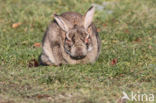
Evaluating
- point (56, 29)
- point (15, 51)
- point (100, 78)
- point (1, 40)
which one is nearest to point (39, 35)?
point (1, 40)

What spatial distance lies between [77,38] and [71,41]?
14 centimetres

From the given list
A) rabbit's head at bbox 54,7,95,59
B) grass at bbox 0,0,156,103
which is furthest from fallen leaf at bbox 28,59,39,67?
rabbit's head at bbox 54,7,95,59

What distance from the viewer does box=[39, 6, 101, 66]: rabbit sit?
7625mm

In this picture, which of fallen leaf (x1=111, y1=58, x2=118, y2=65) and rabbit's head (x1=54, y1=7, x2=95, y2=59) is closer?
rabbit's head (x1=54, y1=7, x2=95, y2=59)

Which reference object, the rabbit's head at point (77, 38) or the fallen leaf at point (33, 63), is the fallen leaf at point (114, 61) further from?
the fallen leaf at point (33, 63)

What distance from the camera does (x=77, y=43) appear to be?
7.52 meters

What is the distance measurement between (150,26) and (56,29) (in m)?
3.82

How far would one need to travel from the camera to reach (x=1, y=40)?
1041cm

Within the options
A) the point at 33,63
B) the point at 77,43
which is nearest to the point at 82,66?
the point at 77,43

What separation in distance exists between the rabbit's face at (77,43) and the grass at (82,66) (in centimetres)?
28

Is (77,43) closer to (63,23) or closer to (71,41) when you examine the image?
(71,41)

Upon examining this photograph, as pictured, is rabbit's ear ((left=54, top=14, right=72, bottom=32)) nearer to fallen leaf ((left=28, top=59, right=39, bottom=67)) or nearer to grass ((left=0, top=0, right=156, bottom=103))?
grass ((left=0, top=0, right=156, bottom=103))

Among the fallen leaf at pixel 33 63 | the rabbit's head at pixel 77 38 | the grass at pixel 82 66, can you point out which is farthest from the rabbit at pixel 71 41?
the grass at pixel 82 66

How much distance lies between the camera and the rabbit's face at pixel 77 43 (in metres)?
7.54
